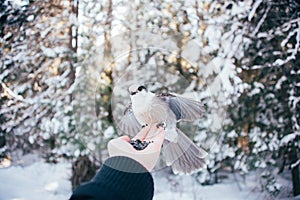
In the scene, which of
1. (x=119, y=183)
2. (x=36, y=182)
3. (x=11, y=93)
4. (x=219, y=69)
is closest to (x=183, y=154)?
(x=119, y=183)

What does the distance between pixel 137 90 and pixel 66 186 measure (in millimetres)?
2334

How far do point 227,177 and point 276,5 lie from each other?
1.29 m

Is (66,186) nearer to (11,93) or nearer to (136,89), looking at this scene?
(11,93)

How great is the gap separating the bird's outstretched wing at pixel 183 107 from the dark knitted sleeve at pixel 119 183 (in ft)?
0.47

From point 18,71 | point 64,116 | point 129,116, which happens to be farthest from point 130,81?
point 18,71

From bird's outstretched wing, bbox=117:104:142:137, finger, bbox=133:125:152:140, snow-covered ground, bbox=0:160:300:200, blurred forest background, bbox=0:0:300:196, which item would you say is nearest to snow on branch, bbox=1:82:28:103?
blurred forest background, bbox=0:0:300:196

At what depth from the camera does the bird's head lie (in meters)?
0.49

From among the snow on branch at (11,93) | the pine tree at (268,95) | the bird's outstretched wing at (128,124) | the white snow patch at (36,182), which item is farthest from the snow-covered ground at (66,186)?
the bird's outstretched wing at (128,124)

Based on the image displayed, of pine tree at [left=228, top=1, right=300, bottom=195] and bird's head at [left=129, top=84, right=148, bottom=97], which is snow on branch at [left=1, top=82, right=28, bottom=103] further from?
bird's head at [left=129, top=84, right=148, bottom=97]

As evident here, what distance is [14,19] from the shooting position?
252 cm

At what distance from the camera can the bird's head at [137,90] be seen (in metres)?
0.49

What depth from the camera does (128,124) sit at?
1.76 ft

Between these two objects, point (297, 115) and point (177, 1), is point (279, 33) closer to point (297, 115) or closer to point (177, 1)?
point (297, 115)

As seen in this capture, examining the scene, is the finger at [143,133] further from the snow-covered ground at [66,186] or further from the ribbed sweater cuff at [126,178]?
the snow-covered ground at [66,186]
